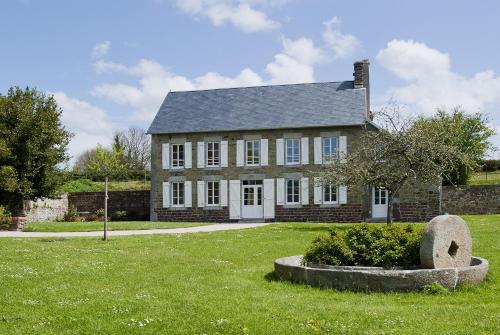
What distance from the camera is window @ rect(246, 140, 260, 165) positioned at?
3153 cm

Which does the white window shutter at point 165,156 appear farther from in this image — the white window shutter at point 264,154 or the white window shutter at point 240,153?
the white window shutter at point 264,154

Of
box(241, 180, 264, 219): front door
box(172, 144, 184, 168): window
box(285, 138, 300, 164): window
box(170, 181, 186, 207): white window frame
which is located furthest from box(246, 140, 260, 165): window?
box(170, 181, 186, 207): white window frame

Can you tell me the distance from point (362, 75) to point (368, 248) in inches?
909

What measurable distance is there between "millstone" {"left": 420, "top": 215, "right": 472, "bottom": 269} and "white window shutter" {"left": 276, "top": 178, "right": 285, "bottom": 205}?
2128 cm

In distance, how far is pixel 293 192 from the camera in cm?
3094

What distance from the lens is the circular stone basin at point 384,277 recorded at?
28.3 ft

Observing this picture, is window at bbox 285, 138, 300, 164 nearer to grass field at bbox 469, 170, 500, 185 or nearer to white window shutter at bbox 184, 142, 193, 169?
white window shutter at bbox 184, 142, 193, 169

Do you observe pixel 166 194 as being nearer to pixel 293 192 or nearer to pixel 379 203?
pixel 293 192

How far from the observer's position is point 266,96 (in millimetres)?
33438

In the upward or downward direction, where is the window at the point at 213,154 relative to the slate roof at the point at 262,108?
downward

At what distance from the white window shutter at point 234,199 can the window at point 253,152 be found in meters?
1.31

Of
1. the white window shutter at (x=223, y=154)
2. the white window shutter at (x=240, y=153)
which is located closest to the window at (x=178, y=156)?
the white window shutter at (x=223, y=154)

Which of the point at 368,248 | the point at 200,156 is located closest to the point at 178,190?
the point at 200,156

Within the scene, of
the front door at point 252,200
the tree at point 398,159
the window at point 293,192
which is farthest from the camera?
the front door at point 252,200
